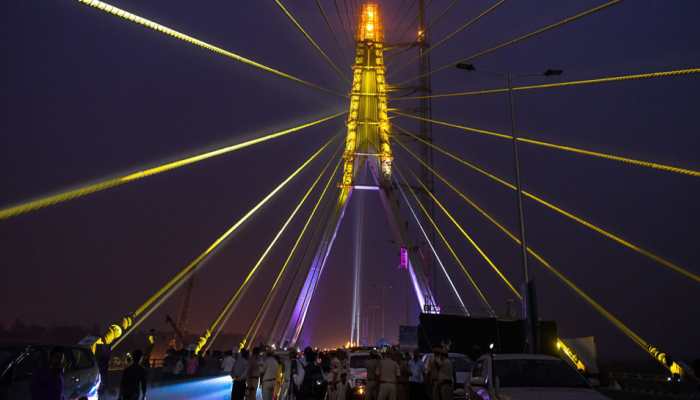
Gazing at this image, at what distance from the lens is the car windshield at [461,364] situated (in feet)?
53.2

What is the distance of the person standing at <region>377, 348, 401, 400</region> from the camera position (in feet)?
38.4

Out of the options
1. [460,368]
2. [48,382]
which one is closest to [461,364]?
[460,368]

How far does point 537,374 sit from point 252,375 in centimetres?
663

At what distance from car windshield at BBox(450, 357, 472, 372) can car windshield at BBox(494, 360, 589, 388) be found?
22.6ft

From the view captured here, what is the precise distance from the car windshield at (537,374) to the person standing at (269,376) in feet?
16.3

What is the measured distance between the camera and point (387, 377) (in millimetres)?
11789

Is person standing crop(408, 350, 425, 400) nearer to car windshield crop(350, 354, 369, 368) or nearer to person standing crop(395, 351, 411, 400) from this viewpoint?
car windshield crop(350, 354, 369, 368)

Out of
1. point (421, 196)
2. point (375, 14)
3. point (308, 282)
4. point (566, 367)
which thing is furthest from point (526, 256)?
point (421, 196)

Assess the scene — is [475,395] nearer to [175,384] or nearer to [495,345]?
[175,384]

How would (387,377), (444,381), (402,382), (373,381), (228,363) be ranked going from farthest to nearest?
(228,363)
(402,382)
(373,381)
(387,377)
(444,381)

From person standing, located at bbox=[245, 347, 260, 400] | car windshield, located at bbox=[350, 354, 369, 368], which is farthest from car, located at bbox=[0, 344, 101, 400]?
car windshield, located at bbox=[350, 354, 369, 368]

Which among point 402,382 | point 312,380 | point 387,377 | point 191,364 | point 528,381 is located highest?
point 528,381

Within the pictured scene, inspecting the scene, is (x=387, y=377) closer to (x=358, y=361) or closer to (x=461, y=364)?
(x=358, y=361)

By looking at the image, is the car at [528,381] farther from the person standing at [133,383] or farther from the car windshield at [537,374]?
the person standing at [133,383]
